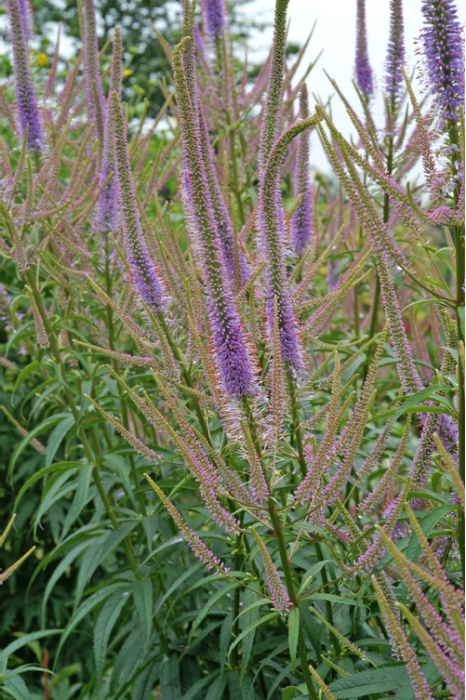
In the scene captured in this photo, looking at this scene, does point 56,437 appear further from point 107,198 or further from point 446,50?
point 446,50

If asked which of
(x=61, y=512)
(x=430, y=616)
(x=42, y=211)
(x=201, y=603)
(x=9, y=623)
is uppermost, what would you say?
(x=42, y=211)

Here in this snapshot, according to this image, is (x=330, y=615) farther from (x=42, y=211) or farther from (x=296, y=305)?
(x=42, y=211)

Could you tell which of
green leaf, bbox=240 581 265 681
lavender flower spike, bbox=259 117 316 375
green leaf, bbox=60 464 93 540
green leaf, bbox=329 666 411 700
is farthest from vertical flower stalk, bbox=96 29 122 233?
green leaf, bbox=329 666 411 700

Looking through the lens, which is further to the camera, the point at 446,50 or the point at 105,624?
the point at 105,624

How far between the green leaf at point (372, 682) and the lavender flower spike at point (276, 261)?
854 millimetres

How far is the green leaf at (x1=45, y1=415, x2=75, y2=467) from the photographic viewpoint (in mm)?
3482

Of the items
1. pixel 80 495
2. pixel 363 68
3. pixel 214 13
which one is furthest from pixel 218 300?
pixel 214 13

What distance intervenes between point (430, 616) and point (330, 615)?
1.36 m

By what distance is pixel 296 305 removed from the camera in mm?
2568

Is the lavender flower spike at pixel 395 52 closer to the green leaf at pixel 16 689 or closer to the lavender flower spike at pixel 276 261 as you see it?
the lavender flower spike at pixel 276 261

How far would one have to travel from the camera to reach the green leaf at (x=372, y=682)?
2.06 metres

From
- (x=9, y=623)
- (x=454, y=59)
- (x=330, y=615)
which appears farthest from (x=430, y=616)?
(x=9, y=623)

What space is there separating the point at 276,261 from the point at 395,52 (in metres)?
1.75

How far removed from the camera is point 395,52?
3.44m
